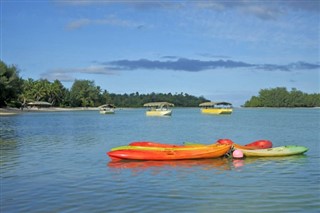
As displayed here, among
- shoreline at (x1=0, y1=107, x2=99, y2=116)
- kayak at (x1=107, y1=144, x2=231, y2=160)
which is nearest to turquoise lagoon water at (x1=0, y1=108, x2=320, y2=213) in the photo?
kayak at (x1=107, y1=144, x2=231, y2=160)

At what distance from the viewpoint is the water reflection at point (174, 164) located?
17.4 metres

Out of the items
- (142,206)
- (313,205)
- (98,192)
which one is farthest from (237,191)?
(98,192)

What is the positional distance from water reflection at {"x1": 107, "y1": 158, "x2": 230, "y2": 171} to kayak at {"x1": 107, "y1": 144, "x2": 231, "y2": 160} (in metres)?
0.24

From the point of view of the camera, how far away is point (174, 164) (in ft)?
59.1

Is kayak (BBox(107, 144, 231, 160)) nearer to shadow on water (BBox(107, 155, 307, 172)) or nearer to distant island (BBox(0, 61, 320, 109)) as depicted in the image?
shadow on water (BBox(107, 155, 307, 172))

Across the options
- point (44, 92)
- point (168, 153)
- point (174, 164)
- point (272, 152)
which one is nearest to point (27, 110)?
point (44, 92)

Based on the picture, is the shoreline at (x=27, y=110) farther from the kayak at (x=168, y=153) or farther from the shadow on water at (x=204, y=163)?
the shadow on water at (x=204, y=163)

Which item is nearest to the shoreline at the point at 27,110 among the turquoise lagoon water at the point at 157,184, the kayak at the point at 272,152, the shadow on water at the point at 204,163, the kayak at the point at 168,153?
the turquoise lagoon water at the point at 157,184

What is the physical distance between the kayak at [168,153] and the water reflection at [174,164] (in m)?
0.24

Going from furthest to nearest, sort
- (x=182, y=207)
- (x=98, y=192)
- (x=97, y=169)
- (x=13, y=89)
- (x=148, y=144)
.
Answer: (x=13, y=89)
(x=148, y=144)
(x=97, y=169)
(x=98, y=192)
(x=182, y=207)

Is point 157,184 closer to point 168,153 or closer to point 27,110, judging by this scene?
point 168,153

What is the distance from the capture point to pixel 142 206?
36.1ft

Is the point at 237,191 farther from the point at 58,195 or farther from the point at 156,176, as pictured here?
the point at 58,195

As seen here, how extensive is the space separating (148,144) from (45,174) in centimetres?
609
